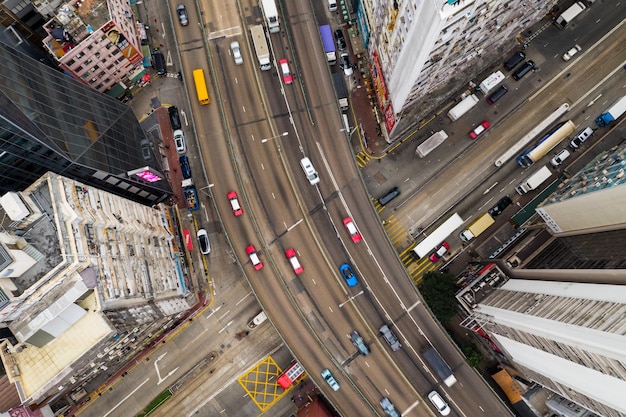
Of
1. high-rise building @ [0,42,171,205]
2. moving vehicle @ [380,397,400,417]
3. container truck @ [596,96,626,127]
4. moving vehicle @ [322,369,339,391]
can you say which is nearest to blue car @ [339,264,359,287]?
moving vehicle @ [322,369,339,391]

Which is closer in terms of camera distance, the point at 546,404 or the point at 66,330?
the point at 66,330

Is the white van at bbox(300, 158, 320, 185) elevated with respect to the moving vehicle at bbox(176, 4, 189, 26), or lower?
lower

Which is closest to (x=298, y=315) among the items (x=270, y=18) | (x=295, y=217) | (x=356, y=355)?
(x=356, y=355)

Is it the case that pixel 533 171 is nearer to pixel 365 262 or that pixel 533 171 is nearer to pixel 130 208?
pixel 365 262

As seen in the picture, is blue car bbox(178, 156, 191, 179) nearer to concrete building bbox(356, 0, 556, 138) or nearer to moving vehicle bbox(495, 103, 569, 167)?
concrete building bbox(356, 0, 556, 138)

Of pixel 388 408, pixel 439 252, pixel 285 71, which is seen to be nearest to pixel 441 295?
pixel 439 252

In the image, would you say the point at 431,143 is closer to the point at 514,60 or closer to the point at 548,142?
the point at 548,142

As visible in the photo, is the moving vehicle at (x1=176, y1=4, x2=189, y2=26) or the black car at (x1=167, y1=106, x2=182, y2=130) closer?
the moving vehicle at (x1=176, y1=4, x2=189, y2=26)
